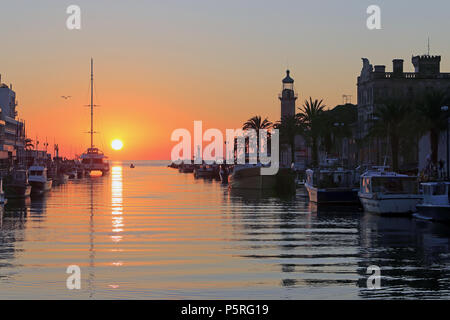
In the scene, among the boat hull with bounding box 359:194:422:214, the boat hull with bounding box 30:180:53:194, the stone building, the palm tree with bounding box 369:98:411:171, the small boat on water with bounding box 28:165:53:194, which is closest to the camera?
the boat hull with bounding box 359:194:422:214

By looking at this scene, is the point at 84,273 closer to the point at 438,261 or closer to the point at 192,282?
the point at 192,282

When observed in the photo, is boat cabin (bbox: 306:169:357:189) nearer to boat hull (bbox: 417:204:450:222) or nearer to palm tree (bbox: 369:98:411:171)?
palm tree (bbox: 369:98:411:171)

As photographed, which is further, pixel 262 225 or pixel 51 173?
pixel 51 173

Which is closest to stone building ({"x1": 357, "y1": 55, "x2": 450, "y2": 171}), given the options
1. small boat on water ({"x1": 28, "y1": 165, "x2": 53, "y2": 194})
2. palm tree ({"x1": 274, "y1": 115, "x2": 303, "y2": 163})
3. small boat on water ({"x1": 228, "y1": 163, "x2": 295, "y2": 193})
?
palm tree ({"x1": 274, "y1": 115, "x2": 303, "y2": 163})

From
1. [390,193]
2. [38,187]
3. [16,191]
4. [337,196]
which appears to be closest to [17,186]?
[16,191]

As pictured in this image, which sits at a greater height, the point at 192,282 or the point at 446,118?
the point at 446,118

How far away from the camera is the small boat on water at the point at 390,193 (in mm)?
60969

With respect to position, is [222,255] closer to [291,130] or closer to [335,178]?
[335,178]

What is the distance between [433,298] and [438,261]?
9.61 meters

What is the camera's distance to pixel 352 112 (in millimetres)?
167375

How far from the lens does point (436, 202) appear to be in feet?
176

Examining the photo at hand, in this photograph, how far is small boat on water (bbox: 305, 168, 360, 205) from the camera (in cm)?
7688

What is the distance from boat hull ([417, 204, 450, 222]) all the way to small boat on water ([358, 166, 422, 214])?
4.77m

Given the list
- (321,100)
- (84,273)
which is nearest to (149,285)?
(84,273)
